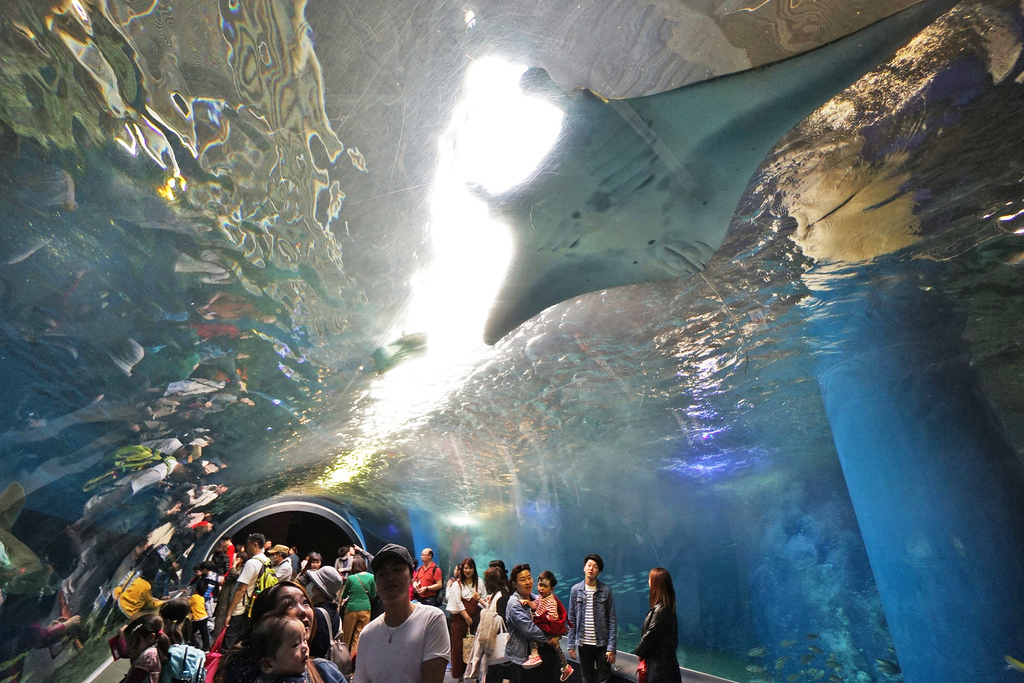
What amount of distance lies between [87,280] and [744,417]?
12.2 m

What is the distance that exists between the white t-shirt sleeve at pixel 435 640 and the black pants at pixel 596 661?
3432mm

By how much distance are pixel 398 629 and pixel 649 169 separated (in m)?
2.92

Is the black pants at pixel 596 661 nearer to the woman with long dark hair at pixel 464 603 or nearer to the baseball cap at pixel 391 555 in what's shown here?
the woman with long dark hair at pixel 464 603

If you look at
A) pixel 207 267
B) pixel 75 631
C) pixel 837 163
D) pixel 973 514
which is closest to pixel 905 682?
pixel 973 514

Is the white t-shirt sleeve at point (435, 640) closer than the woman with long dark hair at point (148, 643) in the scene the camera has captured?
Yes

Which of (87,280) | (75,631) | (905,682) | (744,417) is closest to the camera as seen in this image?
(87,280)

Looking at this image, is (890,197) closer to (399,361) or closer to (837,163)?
(837,163)

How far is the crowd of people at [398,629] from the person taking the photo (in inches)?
64.0

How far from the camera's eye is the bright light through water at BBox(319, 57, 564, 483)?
8.33 ft

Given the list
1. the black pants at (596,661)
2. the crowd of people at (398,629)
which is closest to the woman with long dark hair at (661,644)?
the crowd of people at (398,629)

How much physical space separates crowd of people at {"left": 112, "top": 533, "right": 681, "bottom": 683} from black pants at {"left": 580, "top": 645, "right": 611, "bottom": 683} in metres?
0.01

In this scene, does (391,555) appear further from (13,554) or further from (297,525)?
(297,525)

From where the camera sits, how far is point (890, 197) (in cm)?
466

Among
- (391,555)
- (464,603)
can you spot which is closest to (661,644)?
(464,603)
